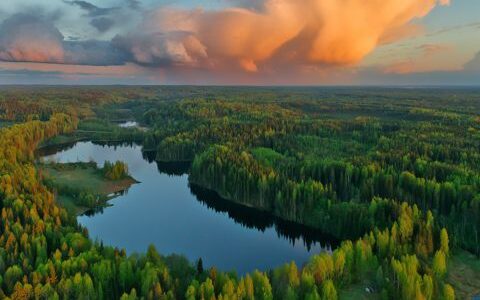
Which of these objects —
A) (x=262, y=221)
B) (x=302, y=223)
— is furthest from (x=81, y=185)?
(x=302, y=223)

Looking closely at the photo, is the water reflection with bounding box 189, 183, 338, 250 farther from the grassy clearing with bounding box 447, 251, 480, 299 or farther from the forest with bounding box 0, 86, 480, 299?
the grassy clearing with bounding box 447, 251, 480, 299

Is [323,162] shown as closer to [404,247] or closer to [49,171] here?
[404,247]

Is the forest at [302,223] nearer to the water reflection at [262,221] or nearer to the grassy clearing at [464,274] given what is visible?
the grassy clearing at [464,274]

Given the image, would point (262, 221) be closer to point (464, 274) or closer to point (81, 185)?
point (464, 274)

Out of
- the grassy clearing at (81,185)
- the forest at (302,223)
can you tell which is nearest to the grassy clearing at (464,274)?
the forest at (302,223)

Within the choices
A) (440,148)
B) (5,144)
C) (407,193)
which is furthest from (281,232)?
(5,144)

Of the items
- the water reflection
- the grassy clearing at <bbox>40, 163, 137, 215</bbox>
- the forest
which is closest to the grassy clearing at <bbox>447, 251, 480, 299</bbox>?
the forest
